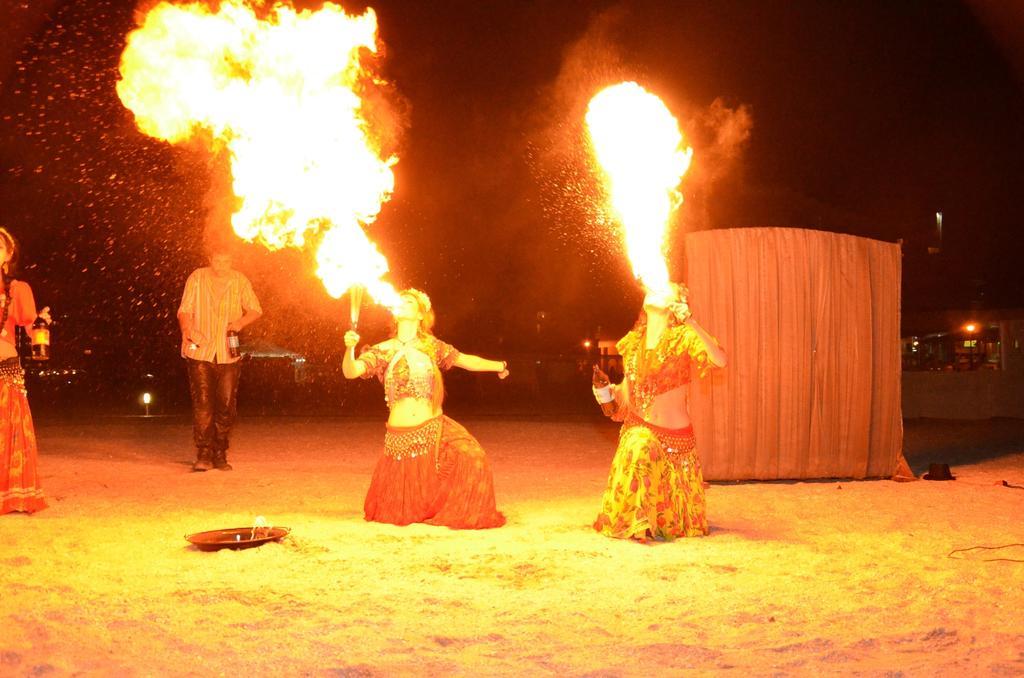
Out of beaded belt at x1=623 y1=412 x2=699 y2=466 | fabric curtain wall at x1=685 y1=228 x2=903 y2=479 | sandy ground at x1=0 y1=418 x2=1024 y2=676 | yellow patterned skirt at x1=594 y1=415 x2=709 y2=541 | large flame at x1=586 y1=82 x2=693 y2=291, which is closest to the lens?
sandy ground at x1=0 y1=418 x2=1024 y2=676

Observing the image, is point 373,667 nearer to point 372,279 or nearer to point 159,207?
point 372,279

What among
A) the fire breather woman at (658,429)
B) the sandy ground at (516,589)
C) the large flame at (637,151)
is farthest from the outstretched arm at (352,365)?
the large flame at (637,151)

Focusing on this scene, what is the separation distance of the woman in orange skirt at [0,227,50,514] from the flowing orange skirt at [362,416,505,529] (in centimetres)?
245

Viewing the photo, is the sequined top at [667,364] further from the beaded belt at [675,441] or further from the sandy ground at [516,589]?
the sandy ground at [516,589]

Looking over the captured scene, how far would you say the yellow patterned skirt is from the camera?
6.23 meters

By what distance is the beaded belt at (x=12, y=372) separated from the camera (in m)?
7.06

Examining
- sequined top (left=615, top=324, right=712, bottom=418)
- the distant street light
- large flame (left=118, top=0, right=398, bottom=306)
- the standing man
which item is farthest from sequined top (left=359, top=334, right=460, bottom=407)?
the distant street light

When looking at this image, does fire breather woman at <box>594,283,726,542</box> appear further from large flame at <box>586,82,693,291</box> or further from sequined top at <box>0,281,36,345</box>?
sequined top at <box>0,281,36,345</box>

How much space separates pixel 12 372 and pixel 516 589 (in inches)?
170

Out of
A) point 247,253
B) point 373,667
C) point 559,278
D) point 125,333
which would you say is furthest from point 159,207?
point 373,667

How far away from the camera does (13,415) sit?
7.12 m

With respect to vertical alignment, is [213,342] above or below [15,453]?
above

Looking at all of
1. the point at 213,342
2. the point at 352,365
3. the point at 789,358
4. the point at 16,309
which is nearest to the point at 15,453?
the point at 16,309

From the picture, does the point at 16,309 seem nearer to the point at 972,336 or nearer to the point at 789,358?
the point at 789,358
